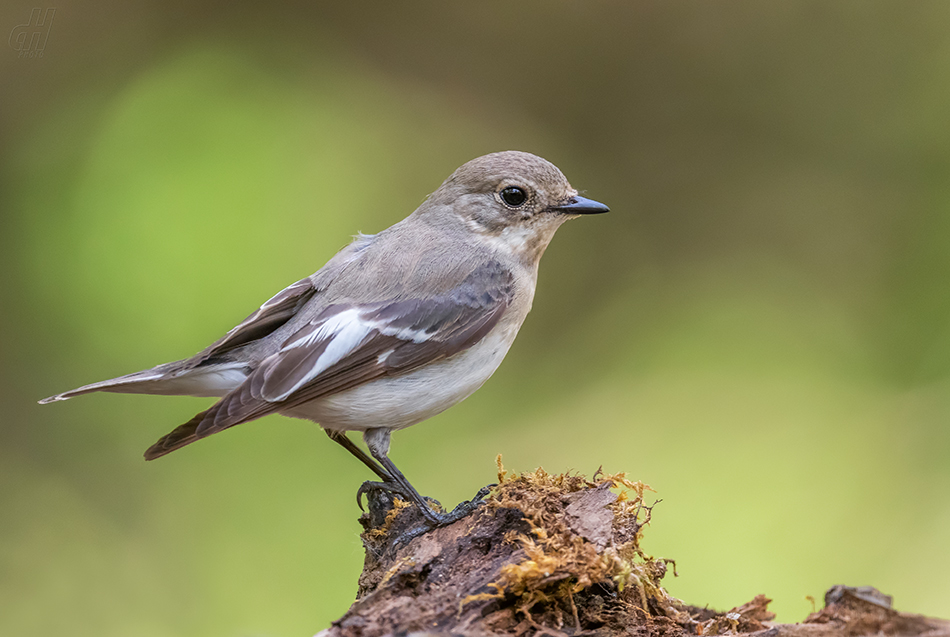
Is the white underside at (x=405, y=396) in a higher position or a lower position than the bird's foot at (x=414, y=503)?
higher

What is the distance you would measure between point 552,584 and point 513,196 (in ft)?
6.66

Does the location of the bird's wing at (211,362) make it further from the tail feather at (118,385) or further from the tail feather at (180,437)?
the tail feather at (180,437)

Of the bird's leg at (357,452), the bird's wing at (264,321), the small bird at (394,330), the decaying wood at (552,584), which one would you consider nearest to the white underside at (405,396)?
the small bird at (394,330)

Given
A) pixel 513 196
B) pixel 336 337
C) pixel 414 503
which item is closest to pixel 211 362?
pixel 336 337

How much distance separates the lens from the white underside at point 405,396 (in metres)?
3.48

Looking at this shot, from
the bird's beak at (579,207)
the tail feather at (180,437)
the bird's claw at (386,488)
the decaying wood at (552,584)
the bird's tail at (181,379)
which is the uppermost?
the bird's beak at (579,207)

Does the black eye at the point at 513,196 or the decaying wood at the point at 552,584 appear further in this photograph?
the black eye at the point at 513,196

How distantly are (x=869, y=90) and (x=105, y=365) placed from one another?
6127 mm

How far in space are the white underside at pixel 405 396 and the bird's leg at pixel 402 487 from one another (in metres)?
0.06

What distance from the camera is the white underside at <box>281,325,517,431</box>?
3.48 m

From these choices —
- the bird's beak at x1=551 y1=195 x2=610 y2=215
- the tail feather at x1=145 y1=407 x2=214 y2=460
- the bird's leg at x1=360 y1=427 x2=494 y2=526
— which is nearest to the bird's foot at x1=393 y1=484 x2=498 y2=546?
the bird's leg at x1=360 y1=427 x2=494 y2=526

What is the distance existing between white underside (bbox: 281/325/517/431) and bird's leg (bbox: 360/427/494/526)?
6 centimetres

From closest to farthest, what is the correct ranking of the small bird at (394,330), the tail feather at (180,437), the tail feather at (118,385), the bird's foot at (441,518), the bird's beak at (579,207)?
the bird's foot at (441,518) → the tail feather at (180,437) → the small bird at (394,330) → the tail feather at (118,385) → the bird's beak at (579,207)

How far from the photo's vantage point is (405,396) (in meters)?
3.49
